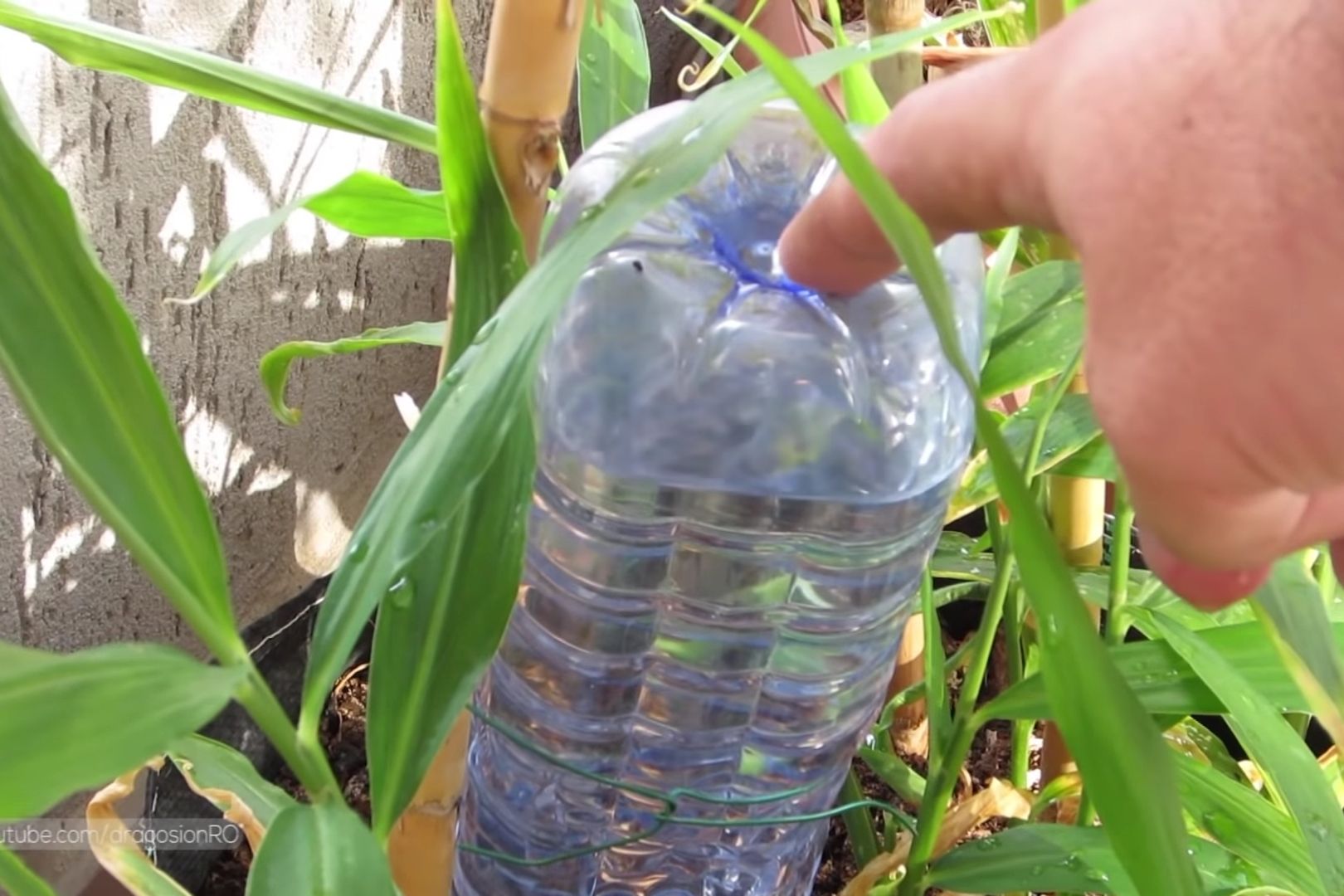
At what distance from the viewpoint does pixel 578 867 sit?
2.40 feet

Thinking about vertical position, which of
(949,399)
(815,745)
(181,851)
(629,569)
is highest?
(949,399)

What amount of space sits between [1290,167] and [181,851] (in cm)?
83

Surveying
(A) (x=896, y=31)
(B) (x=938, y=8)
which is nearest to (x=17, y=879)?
(A) (x=896, y=31)

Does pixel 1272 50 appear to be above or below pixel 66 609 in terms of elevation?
above

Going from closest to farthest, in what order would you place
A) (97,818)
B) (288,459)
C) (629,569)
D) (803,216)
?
(803,216), (97,818), (629,569), (288,459)

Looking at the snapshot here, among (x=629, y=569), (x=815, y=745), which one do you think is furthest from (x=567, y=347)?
(x=815, y=745)

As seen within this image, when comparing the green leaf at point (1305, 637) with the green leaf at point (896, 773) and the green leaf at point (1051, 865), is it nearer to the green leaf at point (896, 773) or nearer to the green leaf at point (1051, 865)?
the green leaf at point (1051, 865)

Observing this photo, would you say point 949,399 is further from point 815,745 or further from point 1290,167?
point 1290,167

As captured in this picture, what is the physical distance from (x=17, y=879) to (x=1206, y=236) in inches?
17.2

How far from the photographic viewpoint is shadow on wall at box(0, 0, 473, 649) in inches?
27.0

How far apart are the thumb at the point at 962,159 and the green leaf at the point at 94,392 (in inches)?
8.6

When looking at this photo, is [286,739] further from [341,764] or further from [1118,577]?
[341,764]

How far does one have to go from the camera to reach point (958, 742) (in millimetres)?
591

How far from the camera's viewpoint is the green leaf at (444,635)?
0.40m
